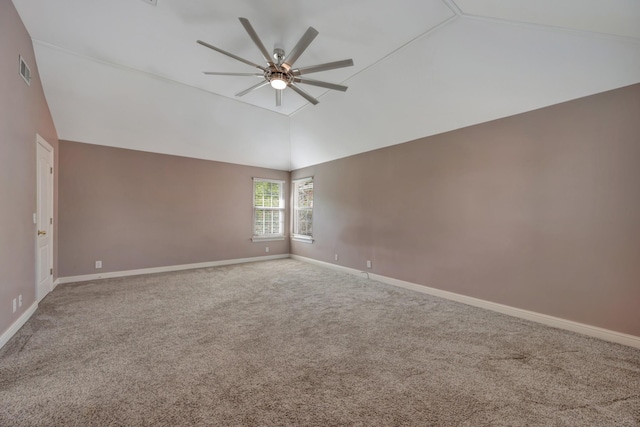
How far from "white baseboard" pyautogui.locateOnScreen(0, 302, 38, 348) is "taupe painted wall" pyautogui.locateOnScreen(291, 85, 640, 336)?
480cm

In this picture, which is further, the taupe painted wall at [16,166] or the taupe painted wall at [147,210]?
the taupe painted wall at [147,210]

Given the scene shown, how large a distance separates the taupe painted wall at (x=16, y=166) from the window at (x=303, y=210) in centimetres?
477

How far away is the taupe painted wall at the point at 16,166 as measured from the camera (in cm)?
242

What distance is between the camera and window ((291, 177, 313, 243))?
6.65 metres

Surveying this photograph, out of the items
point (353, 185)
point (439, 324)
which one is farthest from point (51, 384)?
point (353, 185)

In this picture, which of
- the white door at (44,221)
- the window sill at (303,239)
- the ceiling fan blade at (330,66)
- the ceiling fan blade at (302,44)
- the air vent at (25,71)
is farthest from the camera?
the window sill at (303,239)

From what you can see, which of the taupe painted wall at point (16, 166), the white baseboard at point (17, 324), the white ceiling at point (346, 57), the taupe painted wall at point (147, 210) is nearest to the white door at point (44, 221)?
the taupe painted wall at point (16, 166)

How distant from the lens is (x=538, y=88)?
2.86 meters

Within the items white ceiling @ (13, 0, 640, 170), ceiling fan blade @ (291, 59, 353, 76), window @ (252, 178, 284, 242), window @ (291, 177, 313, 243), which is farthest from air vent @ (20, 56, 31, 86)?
window @ (291, 177, 313, 243)

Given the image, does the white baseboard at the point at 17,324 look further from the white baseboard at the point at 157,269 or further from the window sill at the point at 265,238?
the window sill at the point at 265,238

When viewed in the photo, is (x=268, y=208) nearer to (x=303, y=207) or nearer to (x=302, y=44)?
(x=303, y=207)

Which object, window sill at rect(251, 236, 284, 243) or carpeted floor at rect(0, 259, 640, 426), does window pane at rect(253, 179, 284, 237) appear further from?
carpeted floor at rect(0, 259, 640, 426)

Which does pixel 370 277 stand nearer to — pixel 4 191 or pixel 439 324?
pixel 439 324

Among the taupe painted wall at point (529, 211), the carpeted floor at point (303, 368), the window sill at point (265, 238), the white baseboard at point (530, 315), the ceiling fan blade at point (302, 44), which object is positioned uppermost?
the ceiling fan blade at point (302, 44)
